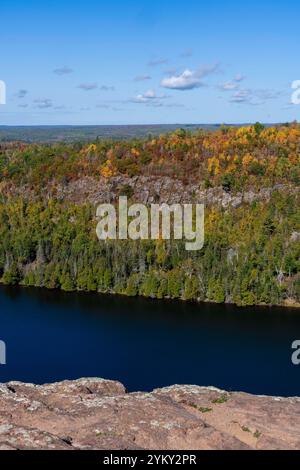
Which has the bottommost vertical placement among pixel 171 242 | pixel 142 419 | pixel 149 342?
pixel 149 342

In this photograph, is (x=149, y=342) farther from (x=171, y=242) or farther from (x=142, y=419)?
(x=142, y=419)

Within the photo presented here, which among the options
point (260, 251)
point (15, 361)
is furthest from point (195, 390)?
point (260, 251)

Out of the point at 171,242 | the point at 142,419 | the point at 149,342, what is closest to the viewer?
the point at 142,419

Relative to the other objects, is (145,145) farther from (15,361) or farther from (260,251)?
(15,361)

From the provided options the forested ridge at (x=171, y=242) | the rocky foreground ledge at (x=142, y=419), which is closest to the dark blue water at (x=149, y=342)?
the forested ridge at (x=171, y=242)

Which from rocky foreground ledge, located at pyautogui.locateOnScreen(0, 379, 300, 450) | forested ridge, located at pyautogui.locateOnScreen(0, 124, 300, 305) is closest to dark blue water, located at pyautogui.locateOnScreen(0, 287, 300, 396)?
forested ridge, located at pyautogui.locateOnScreen(0, 124, 300, 305)

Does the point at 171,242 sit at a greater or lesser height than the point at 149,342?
greater

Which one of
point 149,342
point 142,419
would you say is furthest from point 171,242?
point 142,419
